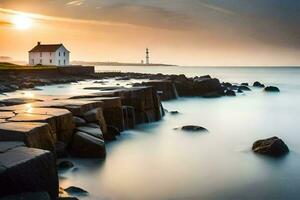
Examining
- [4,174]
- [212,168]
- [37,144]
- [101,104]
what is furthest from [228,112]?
[4,174]

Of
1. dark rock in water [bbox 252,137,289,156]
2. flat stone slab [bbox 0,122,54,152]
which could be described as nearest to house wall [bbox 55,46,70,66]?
dark rock in water [bbox 252,137,289,156]

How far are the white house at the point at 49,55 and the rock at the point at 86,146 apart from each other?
189ft

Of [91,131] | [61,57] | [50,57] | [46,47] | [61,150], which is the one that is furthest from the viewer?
[61,57]

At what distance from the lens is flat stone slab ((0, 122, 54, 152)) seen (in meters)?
6.62

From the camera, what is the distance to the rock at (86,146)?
29.3 ft

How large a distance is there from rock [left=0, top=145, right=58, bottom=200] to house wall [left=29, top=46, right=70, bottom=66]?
6086cm

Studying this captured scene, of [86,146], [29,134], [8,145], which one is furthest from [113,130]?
[8,145]

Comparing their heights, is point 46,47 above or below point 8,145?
above

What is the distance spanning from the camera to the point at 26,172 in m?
5.12

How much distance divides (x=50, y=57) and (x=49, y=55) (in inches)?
15.1

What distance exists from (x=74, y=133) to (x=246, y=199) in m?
4.14

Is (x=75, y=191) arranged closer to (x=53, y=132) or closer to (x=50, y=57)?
(x=53, y=132)

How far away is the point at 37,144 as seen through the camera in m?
6.88

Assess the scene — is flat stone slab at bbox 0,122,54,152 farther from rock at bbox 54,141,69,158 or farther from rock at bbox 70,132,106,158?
rock at bbox 70,132,106,158
